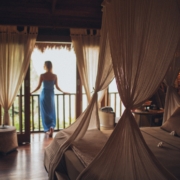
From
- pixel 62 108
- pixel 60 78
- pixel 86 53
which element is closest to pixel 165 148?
pixel 86 53

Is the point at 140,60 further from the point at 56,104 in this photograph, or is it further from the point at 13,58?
the point at 56,104

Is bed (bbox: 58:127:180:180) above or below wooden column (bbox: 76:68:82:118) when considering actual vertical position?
→ below

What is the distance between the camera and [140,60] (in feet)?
7.15

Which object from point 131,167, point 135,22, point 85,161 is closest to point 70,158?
point 85,161

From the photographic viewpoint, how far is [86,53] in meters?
4.86

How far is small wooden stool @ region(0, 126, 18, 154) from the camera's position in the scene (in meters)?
4.05

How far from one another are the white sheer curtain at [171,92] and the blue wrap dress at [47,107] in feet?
8.47

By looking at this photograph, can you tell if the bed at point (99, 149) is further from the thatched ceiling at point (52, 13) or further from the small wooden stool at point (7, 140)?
the thatched ceiling at point (52, 13)

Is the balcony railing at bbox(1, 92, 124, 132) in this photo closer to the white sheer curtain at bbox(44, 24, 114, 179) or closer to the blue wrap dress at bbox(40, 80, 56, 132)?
the blue wrap dress at bbox(40, 80, 56, 132)

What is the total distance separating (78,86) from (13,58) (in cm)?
133

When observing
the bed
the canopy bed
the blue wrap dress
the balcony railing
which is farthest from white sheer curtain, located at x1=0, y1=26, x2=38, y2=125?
the canopy bed

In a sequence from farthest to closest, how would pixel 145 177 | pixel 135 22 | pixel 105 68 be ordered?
pixel 105 68, pixel 135 22, pixel 145 177

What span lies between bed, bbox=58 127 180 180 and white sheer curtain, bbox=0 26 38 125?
1.89m

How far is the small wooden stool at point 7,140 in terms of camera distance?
4055mm
